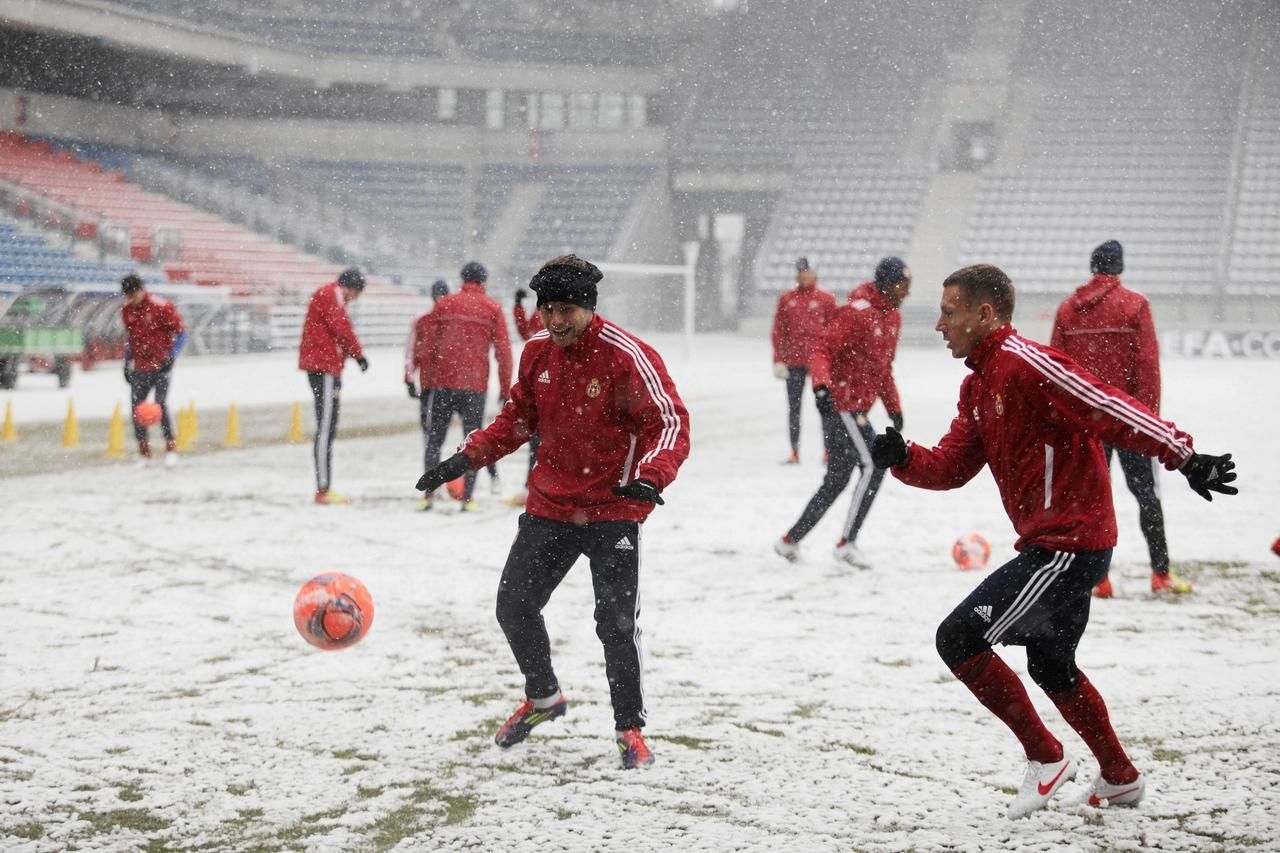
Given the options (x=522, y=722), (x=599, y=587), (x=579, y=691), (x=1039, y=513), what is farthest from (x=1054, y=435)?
(x=579, y=691)

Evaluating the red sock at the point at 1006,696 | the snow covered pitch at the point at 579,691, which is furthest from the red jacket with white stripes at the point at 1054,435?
the snow covered pitch at the point at 579,691

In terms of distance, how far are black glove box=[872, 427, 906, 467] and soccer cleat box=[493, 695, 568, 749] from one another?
5.10ft

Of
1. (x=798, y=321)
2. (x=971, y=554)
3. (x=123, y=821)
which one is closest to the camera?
(x=123, y=821)

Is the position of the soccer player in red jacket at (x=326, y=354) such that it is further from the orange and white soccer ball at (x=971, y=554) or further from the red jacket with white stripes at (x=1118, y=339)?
the red jacket with white stripes at (x=1118, y=339)

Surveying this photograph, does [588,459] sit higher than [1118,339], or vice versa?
[1118,339]

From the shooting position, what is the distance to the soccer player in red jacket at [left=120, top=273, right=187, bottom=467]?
40.8 feet

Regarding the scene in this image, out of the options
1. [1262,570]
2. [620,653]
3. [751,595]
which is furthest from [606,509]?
[1262,570]

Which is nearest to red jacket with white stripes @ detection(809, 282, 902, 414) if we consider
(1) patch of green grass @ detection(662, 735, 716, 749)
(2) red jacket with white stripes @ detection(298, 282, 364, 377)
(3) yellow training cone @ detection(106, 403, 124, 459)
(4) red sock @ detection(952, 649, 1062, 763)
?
Answer: (1) patch of green grass @ detection(662, 735, 716, 749)

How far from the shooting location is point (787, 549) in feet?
27.6

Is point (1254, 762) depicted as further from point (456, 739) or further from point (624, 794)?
point (456, 739)

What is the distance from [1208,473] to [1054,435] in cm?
45

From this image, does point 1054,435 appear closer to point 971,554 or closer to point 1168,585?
point 1168,585

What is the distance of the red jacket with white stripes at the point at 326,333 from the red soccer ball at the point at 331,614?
525cm

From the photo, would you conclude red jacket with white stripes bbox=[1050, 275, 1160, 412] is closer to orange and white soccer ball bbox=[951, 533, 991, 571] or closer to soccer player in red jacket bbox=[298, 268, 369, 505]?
orange and white soccer ball bbox=[951, 533, 991, 571]
